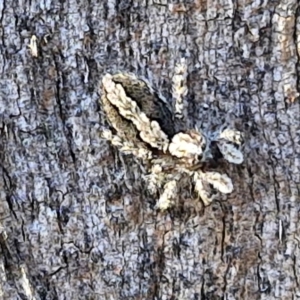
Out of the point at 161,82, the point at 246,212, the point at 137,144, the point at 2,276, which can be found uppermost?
the point at 161,82

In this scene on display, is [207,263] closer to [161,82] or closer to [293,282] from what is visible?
[293,282]

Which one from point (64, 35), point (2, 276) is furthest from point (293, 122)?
point (2, 276)

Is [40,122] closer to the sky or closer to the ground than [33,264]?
closer to the sky
